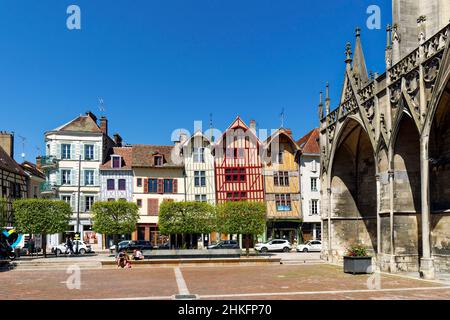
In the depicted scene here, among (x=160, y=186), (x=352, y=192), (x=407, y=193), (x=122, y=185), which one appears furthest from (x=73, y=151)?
(x=407, y=193)

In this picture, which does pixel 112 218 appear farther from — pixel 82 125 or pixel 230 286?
pixel 230 286

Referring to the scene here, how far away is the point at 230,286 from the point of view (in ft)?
A: 47.1

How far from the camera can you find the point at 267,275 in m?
17.8

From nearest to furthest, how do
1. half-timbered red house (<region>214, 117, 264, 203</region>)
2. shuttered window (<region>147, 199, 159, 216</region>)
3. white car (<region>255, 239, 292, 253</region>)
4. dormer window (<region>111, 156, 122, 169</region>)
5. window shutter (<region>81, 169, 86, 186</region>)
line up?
white car (<region>255, 239, 292, 253</region>), shuttered window (<region>147, 199, 159, 216</region>), window shutter (<region>81, 169, 86, 186</region>), dormer window (<region>111, 156, 122, 169</region>), half-timbered red house (<region>214, 117, 264, 203</region>)

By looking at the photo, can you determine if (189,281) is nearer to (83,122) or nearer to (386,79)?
(386,79)

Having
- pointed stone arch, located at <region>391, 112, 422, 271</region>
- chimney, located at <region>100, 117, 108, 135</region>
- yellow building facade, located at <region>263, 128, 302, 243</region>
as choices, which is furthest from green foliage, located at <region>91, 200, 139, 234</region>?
pointed stone arch, located at <region>391, 112, 422, 271</region>

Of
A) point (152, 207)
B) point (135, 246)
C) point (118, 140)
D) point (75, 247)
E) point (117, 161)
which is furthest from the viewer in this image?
point (118, 140)

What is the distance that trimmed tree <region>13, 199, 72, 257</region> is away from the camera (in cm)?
3070

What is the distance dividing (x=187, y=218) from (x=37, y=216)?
34.1 feet

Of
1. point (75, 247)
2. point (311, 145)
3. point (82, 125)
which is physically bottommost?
point (75, 247)

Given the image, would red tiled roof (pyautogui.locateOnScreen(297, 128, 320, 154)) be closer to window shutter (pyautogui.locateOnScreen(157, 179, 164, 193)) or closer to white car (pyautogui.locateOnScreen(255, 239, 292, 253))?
white car (pyautogui.locateOnScreen(255, 239, 292, 253))

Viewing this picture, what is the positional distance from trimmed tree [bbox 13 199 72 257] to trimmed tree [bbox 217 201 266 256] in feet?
38.2

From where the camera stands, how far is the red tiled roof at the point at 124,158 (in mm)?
43147

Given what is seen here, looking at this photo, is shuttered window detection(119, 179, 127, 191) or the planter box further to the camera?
shuttered window detection(119, 179, 127, 191)
